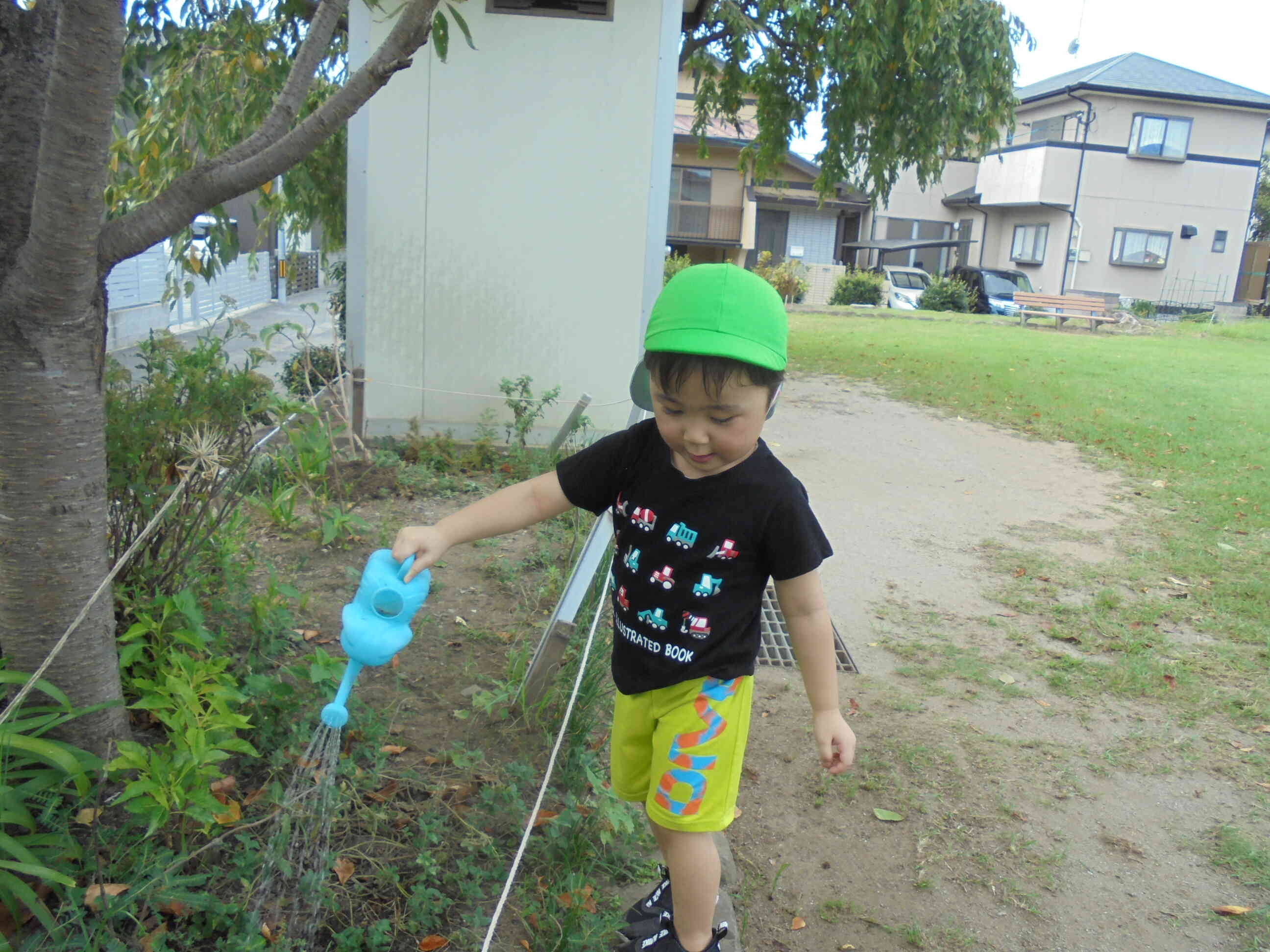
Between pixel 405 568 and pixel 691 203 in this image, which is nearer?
pixel 405 568

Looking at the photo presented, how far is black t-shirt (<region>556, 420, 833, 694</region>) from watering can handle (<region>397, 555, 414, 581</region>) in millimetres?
487

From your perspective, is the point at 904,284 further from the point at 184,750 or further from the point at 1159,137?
the point at 184,750

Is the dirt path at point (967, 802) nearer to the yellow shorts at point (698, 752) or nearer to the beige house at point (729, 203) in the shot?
the yellow shorts at point (698, 752)

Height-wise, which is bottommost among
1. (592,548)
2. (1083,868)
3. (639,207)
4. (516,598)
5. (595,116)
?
(1083,868)

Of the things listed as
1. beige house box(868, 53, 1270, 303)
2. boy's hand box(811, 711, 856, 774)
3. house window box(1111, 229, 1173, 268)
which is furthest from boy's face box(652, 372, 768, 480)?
house window box(1111, 229, 1173, 268)

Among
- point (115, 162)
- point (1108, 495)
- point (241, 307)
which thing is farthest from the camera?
point (241, 307)

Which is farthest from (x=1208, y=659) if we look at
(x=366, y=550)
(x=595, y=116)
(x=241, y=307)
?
(x=241, y=307)

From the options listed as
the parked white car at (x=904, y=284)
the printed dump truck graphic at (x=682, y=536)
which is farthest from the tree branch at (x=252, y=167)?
the parked white car at (x=904, y=284)

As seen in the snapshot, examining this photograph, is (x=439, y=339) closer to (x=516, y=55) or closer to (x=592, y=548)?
(x=516, y=55)

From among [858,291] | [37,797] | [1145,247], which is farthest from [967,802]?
[1145,247]

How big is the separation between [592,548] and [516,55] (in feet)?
13.5

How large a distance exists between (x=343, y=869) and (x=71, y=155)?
1.59 m

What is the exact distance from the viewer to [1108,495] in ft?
23.4

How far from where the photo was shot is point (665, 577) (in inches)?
81.3
